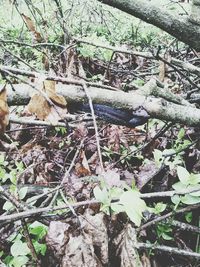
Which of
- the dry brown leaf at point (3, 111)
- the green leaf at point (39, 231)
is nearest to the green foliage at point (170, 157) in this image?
the green leaf at point (39, 231)

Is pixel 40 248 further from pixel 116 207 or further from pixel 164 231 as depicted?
pixel 164 231

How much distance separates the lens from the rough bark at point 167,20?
1518 mm

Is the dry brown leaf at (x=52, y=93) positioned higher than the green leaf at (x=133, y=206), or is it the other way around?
the dry brown leaf at (x=52, y=93)

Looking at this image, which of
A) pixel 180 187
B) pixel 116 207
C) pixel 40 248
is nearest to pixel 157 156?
pixel 180 187

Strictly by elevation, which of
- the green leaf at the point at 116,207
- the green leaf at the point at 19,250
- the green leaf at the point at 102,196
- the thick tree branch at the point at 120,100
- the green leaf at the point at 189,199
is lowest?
the green leaf at the point at 19,250

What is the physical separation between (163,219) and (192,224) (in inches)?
6.9

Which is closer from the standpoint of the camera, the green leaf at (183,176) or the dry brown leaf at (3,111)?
the dry brown leaf at (3,111)

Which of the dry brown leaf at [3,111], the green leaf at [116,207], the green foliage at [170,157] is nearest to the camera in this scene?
→ the dry brown leaf at [3,111]

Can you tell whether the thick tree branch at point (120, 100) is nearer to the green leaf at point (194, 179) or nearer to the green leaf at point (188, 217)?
the green leaf at point (194, 179)

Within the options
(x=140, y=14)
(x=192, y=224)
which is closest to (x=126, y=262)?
(x=192, y=224)

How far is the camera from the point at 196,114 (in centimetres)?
157

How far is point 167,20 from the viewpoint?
1.53 meters

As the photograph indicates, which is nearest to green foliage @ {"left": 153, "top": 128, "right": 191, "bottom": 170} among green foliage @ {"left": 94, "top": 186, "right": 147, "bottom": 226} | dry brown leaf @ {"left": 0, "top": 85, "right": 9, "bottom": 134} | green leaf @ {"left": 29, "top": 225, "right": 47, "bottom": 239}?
green foliage @ {"left": 94, "top": 186, "right": 147, "bottom": 226}

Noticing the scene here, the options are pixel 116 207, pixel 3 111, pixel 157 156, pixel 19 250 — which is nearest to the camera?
pixel 3 111
